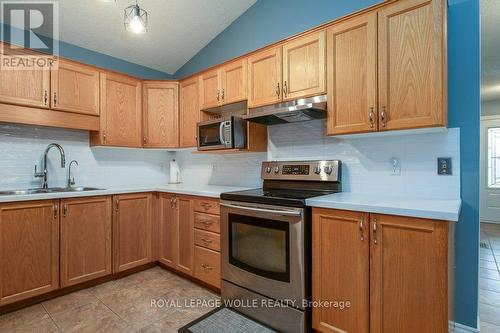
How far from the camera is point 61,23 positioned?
8.57 ft

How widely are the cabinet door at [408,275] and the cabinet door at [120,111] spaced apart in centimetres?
271

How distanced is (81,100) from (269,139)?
1975 millimetres

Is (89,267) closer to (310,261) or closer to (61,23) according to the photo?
(310,261)

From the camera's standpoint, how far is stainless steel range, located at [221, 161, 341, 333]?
5.68ft

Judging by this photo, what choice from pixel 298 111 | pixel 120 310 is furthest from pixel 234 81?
pixel 120 310

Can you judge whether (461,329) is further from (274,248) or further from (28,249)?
(28,249)

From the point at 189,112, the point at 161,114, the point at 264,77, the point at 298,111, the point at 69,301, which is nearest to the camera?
the point at 298,111

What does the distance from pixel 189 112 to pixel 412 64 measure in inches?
89.9

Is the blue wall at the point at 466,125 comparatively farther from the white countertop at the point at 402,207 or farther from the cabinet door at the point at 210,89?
the cabinet door at the point at 210,89

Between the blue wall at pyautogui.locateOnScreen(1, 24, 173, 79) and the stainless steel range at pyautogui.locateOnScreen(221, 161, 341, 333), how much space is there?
7.52 ft

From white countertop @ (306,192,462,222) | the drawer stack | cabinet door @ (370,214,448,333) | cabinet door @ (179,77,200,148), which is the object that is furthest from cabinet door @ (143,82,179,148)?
cabinet door @ (370,214,448,333)

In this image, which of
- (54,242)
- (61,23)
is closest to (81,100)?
(61,23)

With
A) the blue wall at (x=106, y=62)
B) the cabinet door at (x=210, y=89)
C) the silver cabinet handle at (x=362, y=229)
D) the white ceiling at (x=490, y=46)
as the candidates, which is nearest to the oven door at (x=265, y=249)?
the silver cabinet handle at (x=362, y=229)

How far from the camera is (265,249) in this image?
1.92m
